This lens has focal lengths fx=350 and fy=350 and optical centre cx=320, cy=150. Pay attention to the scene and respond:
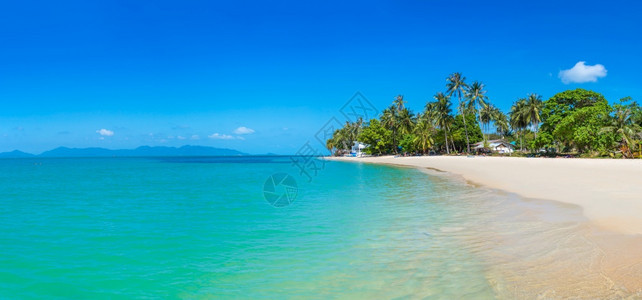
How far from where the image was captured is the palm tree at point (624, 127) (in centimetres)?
3203

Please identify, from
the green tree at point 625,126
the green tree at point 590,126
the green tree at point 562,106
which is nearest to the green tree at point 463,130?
the green tree at point 562,106

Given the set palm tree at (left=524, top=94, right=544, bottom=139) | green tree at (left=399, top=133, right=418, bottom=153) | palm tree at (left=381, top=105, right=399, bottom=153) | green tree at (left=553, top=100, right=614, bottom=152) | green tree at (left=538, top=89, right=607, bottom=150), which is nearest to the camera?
green tree at (left=553, top=100, right=614, bottom=152)

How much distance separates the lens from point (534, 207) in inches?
402

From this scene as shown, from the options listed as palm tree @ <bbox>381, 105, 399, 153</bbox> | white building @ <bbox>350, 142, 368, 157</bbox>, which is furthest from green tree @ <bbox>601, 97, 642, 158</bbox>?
white building @ <bbox>350, 142, 368, 157</bbox>

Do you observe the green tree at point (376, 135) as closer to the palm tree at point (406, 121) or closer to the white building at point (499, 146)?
the palm tree at point (406, 121)

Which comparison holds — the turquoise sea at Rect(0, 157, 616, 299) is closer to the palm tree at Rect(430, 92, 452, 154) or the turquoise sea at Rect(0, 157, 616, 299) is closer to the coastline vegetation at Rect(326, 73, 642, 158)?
the coastline vegetation at Rect(326, 73, 642, 158)

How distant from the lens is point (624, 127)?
3219 cm

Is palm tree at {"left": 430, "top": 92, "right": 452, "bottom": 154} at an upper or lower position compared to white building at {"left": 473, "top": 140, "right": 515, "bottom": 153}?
upper

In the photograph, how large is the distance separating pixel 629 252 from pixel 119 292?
7802 millimetres

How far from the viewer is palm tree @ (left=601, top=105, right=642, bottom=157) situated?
3203 cm

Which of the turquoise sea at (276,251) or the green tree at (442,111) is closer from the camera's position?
the turquoise sea at (276,251)

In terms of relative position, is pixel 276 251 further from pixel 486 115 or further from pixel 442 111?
pixel 486 115

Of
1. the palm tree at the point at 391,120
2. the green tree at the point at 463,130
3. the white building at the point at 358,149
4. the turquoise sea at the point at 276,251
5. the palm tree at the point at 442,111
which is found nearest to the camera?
the turquoise sea at the point at 276,251

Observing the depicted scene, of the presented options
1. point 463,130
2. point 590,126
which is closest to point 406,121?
point 463,130
